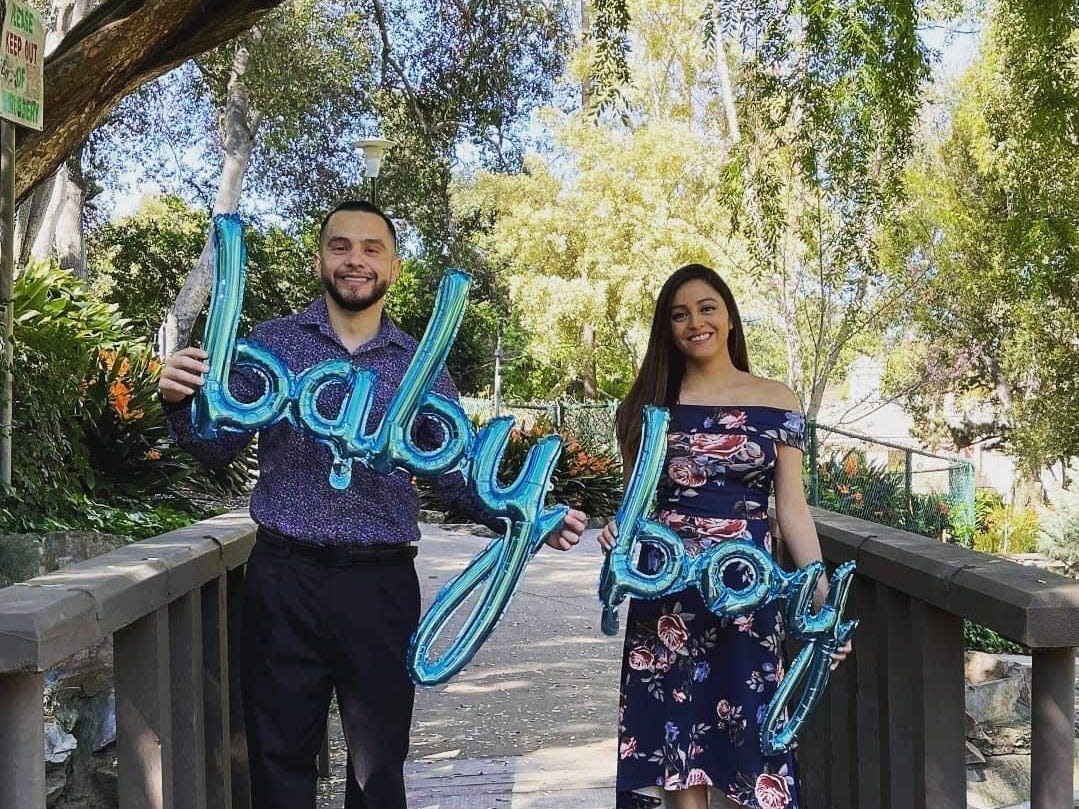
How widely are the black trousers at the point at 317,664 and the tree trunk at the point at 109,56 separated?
A: 3283 millimetres

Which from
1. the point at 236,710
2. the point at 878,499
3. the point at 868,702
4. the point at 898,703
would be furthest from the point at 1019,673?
the point at 878,499

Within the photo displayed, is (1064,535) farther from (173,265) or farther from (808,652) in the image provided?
(173,265)

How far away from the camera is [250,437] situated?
256 centimetres

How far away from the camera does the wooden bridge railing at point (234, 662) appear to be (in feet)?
5.71

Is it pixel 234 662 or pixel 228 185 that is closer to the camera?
pixel 234 662

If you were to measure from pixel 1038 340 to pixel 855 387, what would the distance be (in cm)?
3030

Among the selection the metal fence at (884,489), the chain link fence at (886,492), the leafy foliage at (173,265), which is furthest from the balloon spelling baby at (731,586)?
the leafy foliage at (173,265)

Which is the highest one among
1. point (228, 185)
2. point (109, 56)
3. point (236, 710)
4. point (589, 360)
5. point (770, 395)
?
point (228, 185)

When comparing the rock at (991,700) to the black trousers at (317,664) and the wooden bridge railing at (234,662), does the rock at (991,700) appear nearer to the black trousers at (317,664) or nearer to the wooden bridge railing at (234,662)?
the wooden bridge railing at (234,662)

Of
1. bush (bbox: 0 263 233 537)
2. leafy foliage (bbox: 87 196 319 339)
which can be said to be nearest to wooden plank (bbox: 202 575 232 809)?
bush (bbox: 0 263 233 537)

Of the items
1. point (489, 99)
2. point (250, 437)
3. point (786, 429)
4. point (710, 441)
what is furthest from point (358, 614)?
point (489, 99)

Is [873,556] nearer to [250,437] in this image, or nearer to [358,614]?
[358,614]

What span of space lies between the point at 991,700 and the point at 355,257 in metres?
4.09

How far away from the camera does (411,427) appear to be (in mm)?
2475
